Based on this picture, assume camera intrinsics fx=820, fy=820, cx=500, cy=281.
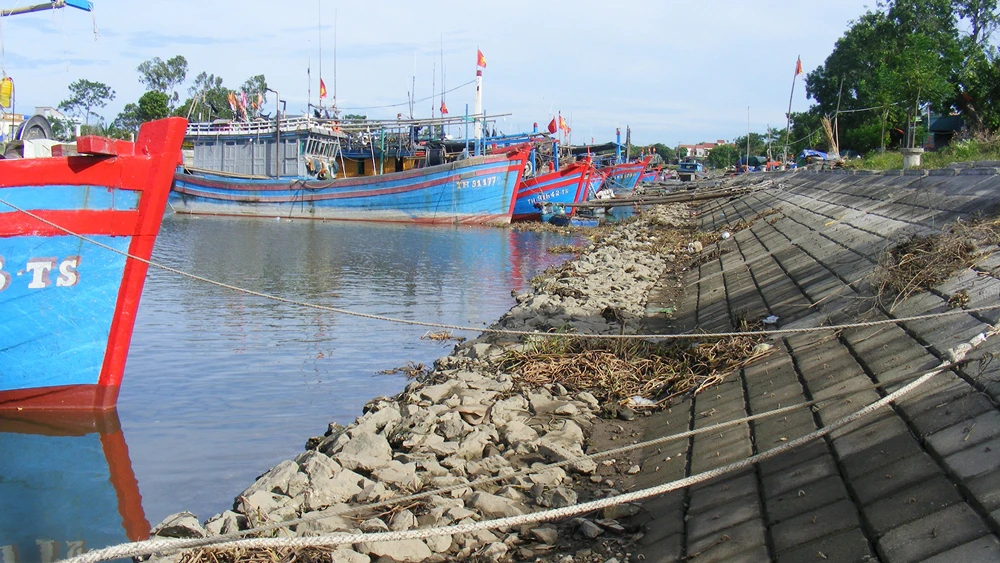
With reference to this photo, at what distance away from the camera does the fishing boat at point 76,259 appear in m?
6.95

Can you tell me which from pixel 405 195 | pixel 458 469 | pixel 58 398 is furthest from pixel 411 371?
pixel 405 195

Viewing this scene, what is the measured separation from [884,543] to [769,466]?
3.40ft

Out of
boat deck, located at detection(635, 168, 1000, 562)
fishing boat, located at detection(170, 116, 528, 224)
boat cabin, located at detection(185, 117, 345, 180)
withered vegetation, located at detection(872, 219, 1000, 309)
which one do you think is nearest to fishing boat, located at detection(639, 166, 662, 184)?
fishing boat, located at detection(170, 116, 528, 224)

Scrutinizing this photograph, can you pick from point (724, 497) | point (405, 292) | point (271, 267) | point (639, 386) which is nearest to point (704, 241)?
point (405, 292)

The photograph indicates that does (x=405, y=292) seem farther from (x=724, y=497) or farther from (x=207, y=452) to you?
(x=724, y=497)

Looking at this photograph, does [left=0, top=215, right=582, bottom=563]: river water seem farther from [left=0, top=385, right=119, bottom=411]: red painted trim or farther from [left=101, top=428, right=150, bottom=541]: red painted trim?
[left=0, top=385, right=119, bottom=411]: red painted trim

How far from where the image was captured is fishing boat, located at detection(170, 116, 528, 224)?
3372 centimetres

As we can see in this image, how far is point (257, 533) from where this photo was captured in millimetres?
4246

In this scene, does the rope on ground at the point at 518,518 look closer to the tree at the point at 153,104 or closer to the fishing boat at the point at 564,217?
the fishing boat at the point at 564,217

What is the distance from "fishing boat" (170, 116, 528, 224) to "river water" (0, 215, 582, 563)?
1353cm

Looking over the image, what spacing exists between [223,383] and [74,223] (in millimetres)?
2362

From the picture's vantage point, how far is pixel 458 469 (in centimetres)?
515

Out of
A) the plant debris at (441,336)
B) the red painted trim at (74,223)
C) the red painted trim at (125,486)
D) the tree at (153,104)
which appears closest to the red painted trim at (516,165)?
the plant debris at (441,336)

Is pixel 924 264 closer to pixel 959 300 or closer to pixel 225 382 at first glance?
pixel 959 300
